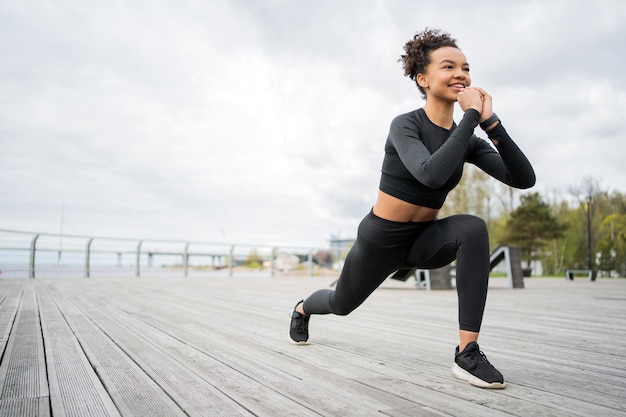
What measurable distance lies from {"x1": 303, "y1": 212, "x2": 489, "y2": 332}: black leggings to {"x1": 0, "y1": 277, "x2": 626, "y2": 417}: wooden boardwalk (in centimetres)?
31

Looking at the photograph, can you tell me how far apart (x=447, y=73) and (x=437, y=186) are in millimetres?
556

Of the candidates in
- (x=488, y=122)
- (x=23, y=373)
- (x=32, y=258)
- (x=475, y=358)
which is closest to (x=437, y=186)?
(x=488, y=122)

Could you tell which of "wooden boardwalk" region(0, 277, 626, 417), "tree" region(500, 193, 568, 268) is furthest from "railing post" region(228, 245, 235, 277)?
"tree" region(500, 193, 568, 268)

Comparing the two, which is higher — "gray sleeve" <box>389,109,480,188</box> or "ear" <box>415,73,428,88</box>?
"ear" <box>415,73,428,88</box>

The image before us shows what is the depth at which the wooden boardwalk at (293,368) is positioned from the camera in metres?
1.33

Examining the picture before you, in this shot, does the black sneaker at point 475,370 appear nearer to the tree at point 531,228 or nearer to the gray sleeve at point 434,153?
the gray sleeve at point 434,153

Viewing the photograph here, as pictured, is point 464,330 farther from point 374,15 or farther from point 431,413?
point 374,15

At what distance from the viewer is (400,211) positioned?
72.2 inches

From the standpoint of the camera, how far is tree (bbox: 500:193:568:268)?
2952cm

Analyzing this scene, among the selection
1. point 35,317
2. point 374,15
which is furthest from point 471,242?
point 374,15

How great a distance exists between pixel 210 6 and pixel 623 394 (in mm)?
11699

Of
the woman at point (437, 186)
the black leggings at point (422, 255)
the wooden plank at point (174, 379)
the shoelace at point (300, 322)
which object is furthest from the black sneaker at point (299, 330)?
the wooden plank at point (174, 379)

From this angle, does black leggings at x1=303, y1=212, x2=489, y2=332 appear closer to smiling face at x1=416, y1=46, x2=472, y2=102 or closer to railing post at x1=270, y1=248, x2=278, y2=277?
smiling face at x1=416, y1=46, x2=472, y2=102

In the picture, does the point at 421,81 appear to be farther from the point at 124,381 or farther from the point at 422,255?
the point at 124,381
